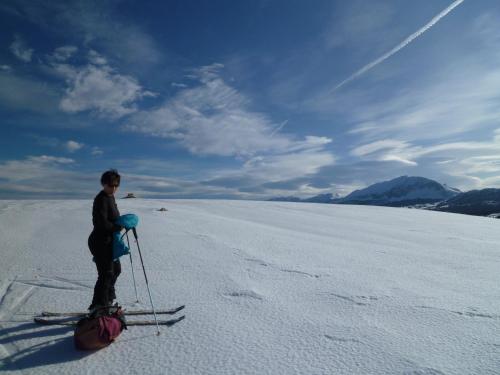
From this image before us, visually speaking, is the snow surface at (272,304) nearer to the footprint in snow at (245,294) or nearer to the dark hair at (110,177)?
the footprint in snow at (245,294)

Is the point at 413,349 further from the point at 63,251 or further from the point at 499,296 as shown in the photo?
the point at 63,251

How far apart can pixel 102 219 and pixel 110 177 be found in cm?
60

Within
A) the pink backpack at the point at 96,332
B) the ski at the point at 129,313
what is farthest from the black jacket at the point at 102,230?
the pink backpack at the point at 96,332

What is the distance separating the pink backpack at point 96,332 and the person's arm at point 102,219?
3.60 ft

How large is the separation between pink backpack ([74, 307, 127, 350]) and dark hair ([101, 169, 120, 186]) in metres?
1.74

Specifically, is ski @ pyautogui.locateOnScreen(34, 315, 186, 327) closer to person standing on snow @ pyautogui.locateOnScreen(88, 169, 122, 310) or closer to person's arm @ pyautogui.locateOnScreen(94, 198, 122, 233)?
person standing on snow @ pyautogui.locateOnScreen(88, 169, 122, 310)

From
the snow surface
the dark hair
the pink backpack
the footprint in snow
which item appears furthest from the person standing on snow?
the footprint in snow

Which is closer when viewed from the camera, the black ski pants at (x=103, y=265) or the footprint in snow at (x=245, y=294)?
the black ski pants at (x=103, y=265)

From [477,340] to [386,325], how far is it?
0.90m

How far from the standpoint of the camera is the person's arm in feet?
13.0

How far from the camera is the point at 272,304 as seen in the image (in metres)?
4.29

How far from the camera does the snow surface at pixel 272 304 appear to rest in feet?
9.66

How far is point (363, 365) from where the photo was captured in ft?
9.34

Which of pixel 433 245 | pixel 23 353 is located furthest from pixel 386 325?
pixel 433 245
